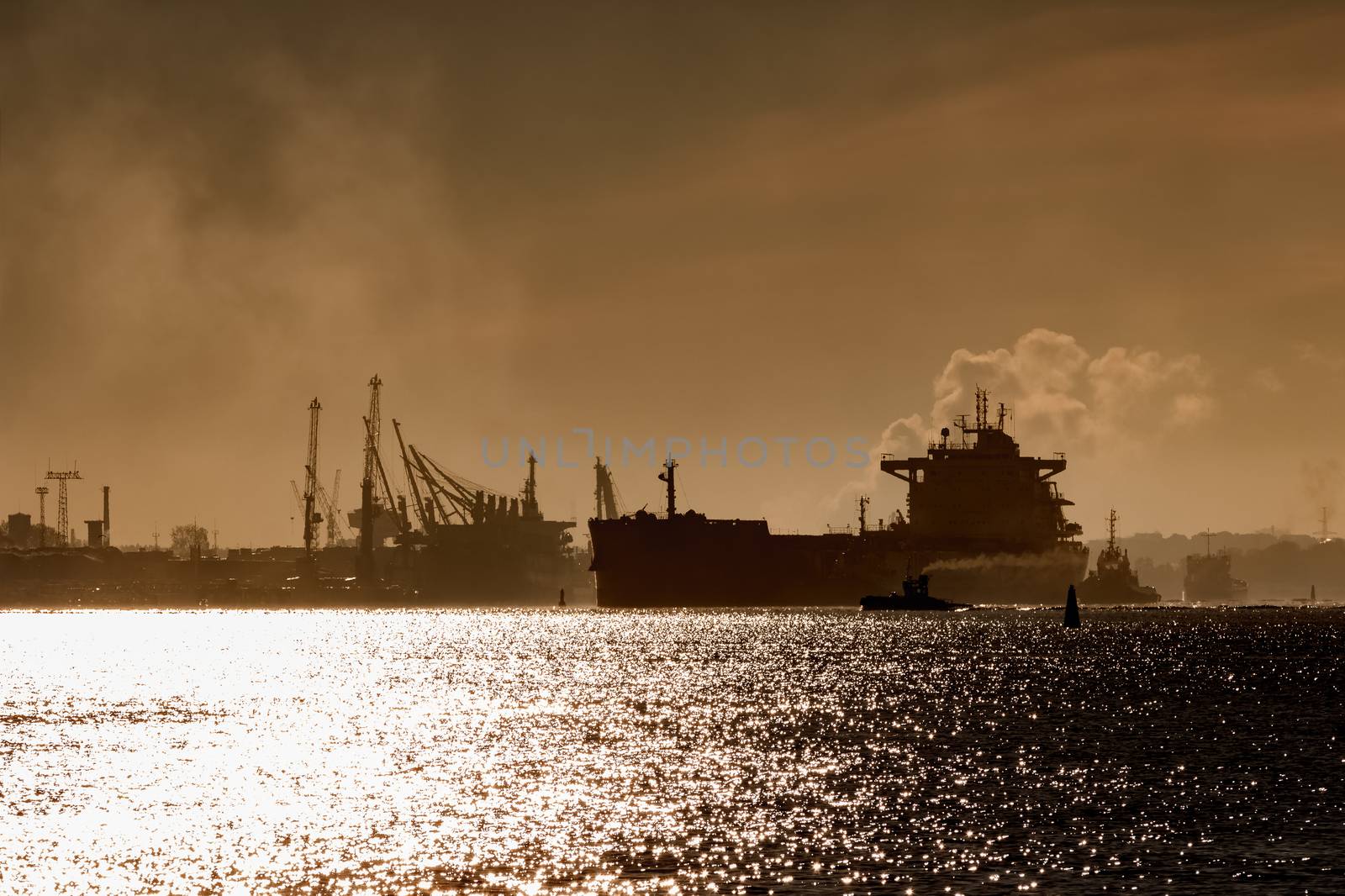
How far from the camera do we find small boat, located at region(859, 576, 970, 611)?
179375 mm

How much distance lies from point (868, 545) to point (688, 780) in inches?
5782

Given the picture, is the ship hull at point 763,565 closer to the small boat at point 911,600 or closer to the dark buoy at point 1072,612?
the small boat at point 911,600

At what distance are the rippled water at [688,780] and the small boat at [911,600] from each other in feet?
255

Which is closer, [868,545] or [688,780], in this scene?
→ [688,780]

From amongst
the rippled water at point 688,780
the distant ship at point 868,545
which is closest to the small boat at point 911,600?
the distant ship at point 868,545

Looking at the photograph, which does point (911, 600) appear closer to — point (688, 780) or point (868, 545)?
point (868, 545)

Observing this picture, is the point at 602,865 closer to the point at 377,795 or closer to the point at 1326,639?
the point at 377,795

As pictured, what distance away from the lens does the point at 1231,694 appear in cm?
7831

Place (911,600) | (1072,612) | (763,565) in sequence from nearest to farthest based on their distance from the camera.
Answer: (1072,612) < (911,600) < (763,565)

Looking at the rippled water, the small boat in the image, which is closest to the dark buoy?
the small boat

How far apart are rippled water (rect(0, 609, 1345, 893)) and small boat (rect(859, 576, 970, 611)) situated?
77777 mm

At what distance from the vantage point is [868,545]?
632 ft

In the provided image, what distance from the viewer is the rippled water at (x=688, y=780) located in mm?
34188

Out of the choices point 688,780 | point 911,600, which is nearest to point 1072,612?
point 911,600
